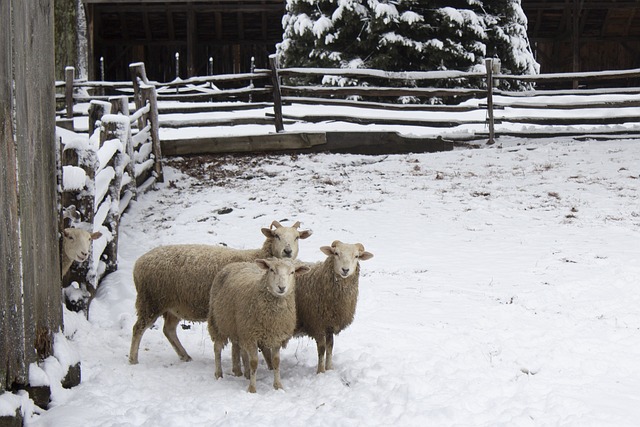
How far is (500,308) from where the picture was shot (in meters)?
7.46

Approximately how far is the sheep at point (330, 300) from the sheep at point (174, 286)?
75 centimetres

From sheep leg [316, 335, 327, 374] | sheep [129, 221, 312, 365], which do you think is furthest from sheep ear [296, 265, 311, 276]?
sheep [129, 221, 312, 365]

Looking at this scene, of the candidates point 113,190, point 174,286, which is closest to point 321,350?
point 174,286

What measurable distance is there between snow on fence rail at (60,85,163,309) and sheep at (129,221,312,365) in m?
0.56

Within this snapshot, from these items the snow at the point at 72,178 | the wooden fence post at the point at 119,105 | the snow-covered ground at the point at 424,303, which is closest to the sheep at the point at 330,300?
the snow-covered ground at the point at 424,303

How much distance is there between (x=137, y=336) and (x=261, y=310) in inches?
47.6

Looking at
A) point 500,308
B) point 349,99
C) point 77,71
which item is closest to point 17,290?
point 500,308

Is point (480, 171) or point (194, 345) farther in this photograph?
point (480, 171)

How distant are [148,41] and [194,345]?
1867 centimetres

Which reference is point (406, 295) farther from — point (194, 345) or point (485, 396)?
point (485, 396)

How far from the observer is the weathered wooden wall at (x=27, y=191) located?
446cm

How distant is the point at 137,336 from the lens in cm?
643

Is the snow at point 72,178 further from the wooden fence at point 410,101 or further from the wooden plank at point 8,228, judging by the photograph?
the wooden fence at point 410,101

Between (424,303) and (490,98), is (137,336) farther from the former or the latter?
(490,98)
